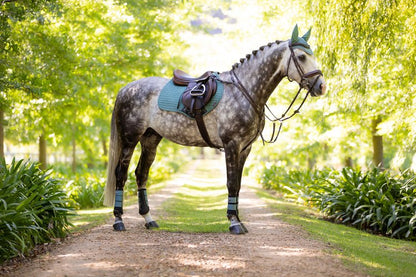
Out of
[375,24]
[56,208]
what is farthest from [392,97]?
[56,208]

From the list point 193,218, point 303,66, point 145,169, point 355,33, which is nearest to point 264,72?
point 303,66

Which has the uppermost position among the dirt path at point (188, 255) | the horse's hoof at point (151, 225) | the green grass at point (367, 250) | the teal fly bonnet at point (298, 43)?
the teal fly bonnet at point (298, 43)

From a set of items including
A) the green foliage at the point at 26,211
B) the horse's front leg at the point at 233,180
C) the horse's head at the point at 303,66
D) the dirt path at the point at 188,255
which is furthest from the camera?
the horse's front leg at the point at 233,180

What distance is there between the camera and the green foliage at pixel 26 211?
5262 mm

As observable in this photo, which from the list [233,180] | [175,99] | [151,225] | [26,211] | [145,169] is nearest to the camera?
[26,211]

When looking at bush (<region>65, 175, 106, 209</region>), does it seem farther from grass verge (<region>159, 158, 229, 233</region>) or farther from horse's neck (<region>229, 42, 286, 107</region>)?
horse's neck (<region>229, 42, 286, 107</region>)

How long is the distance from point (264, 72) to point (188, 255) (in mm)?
2800

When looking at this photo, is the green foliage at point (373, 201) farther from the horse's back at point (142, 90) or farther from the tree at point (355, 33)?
the horse's back at point (142, 90)

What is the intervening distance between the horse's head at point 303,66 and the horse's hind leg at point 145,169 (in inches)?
103

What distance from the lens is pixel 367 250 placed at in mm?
5688

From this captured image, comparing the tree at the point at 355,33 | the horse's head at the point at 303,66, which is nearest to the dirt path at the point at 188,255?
the horse's head at the point at 303,66

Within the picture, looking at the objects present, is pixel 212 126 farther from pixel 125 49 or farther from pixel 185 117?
pixel 125 49

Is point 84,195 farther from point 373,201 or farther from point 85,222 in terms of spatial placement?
point 373,201

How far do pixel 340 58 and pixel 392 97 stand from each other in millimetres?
3521
